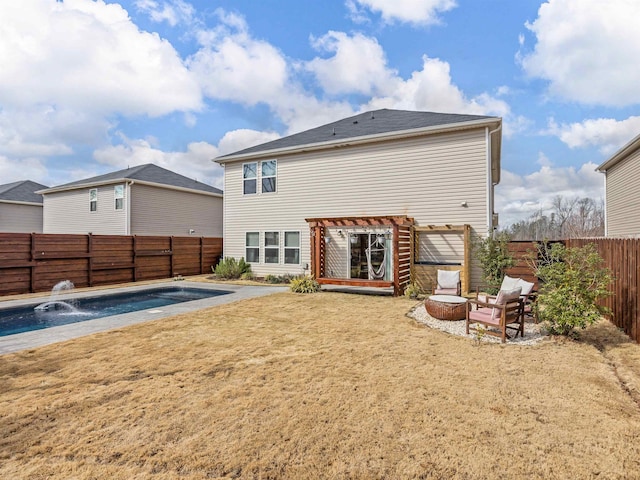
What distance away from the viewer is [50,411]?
124 inches

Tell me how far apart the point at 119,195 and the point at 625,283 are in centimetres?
2007

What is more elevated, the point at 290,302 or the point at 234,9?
the point at 234,9

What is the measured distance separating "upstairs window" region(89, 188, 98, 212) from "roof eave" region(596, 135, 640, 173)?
970 inches

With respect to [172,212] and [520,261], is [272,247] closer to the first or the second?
[172,212]

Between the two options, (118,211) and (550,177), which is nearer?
(118,211)

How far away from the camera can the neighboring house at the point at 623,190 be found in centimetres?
1168

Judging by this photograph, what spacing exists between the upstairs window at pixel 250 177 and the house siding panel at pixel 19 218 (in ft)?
62.9

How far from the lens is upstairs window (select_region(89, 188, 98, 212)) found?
1839cm

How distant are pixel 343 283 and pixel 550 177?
37023 mm

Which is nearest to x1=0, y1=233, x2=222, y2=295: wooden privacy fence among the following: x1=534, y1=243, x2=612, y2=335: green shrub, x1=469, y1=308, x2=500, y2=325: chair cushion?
x1=469, y1=308, x2=500, y2=325: chair cushion

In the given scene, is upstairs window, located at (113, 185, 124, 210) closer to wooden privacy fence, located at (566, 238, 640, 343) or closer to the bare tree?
wooden privacy fence, located at (566, 238, 640, 343)

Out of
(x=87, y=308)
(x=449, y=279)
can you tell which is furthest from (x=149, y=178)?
(x=449, y=279)

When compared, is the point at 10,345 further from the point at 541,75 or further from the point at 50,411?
the point at 541,75

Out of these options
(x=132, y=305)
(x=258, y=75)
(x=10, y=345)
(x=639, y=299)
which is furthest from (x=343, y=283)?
(x=258, y=75)
